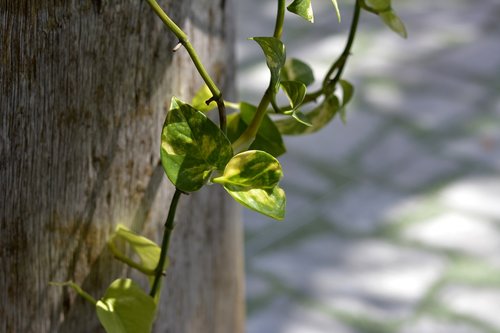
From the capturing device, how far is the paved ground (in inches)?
90.7

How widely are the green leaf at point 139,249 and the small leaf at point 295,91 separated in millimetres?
186

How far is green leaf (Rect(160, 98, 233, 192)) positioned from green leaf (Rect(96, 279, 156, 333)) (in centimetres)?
16

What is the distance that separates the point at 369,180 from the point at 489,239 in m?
0.44

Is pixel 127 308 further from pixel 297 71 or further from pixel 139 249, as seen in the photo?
pixel 297 71

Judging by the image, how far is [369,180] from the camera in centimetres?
280

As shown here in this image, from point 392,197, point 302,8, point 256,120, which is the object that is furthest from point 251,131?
point 392,197

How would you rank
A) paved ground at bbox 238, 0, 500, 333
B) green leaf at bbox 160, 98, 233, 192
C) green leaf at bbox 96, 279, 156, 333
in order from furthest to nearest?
paved ground at bbox 238, 0, 500, 333 < green leaf at bbox 96, 279, 156, 333 < green leaf at bbox 160, 98, 233, 192

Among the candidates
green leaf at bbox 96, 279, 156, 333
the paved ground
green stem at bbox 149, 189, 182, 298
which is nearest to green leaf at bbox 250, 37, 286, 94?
green stem at bbox 149, 189, 182, 298

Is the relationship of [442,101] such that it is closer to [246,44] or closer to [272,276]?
[246,44]

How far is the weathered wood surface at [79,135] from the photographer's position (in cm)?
67

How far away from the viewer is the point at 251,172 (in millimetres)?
615

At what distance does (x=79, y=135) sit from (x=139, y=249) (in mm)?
110

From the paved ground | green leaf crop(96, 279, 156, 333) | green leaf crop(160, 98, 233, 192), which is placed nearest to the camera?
green leaf crop(160, 98, 233, 192)

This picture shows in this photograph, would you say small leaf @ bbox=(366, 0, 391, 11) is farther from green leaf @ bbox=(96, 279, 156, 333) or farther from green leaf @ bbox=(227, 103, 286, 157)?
green leaf @ bbox=(96, 279, 156, 333)
